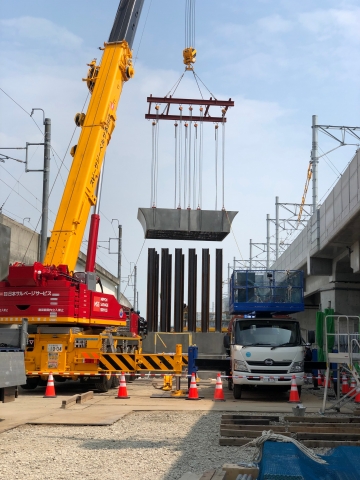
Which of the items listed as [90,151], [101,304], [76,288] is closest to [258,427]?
[76,288]

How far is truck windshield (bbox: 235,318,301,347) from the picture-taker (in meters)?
17.4

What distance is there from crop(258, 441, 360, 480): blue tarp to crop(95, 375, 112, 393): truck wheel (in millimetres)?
11190

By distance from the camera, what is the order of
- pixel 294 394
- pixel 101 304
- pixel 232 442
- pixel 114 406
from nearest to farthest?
1. pixel 232 442
2. pixel 114 406
3. pixel 294 394
4. pixel 101 304

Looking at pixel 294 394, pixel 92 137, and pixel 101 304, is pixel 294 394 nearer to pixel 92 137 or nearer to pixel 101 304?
pixel 101 304

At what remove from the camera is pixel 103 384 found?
1836 centimetres

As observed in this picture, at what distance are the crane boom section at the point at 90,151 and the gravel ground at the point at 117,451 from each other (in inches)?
280

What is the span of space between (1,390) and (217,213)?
17.3m

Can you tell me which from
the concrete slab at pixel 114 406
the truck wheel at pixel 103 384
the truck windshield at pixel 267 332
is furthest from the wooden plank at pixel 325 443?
the truck wheel at pixel 103 384

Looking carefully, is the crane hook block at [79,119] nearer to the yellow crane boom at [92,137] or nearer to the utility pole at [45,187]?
the yellow crane boom at [92,137]

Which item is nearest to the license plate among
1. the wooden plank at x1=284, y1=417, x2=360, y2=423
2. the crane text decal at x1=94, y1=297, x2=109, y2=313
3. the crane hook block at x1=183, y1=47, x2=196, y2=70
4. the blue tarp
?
the crane text decal at x1=94, y1=297, x2=109, y2=313

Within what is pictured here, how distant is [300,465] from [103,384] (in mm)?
12521

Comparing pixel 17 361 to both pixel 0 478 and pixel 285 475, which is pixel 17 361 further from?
pixel 285 475

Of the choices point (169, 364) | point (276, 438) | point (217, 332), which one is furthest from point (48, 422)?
point (217, 332)

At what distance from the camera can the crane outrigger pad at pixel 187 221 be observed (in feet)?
88.2
